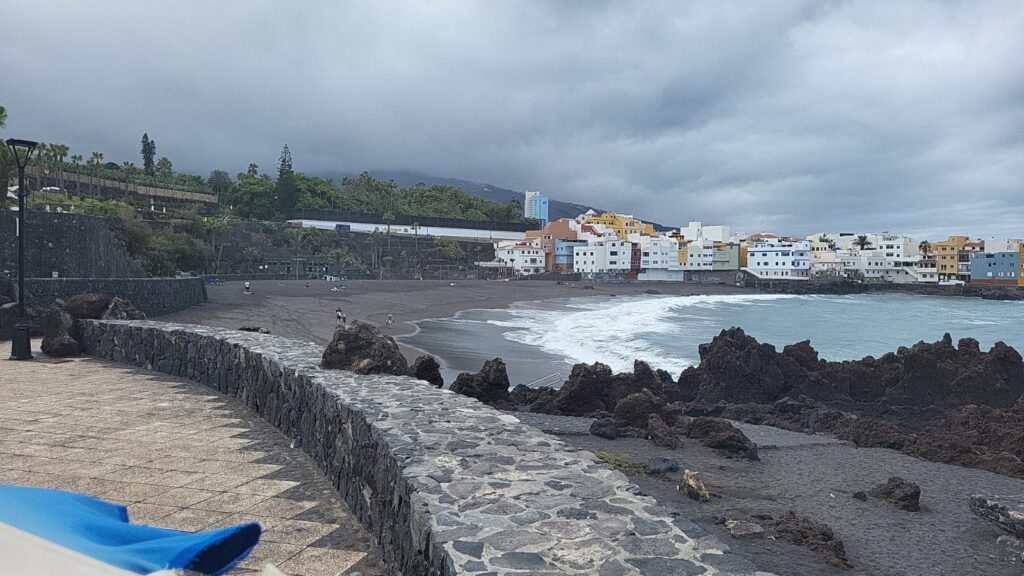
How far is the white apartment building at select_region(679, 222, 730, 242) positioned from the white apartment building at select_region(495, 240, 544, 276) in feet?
102

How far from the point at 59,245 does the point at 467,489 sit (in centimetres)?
2461

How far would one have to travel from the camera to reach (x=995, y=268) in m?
85.6

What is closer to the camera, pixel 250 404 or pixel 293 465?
pixel 293 465

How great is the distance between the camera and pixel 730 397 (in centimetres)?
1422

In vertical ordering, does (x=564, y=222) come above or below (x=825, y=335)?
above

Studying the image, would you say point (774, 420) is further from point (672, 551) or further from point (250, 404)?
point (672, 551)

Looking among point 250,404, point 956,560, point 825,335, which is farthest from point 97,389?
point 825,335

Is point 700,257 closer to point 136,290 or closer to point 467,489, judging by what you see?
point 136,290

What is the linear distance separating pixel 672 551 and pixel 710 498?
169 inches

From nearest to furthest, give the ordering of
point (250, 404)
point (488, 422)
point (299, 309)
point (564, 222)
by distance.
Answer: point (488, 422), point (250, 404), point (299, 309), point (564, 222)

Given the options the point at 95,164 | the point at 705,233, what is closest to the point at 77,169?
the point at 95,164

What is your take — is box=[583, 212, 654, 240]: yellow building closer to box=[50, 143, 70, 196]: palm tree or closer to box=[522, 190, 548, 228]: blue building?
box=[522, 190, 548, 228]: blue building

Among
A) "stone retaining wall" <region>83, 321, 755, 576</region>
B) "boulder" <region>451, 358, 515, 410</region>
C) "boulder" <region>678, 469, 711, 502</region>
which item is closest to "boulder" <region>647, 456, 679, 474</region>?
"boulder" <region>678, 469, 711, 502</region>

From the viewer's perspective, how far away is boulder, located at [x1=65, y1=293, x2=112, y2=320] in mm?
12398
